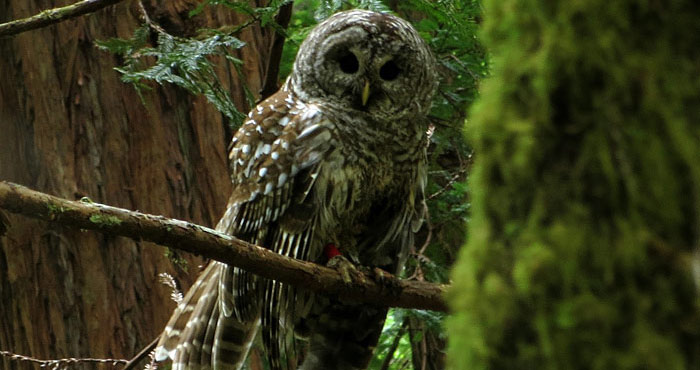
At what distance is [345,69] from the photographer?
14.3ft

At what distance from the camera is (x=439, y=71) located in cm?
531

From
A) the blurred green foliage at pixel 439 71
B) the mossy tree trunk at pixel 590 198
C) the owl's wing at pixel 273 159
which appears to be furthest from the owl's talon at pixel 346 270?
the mossy tree trunk at pixel 590 198

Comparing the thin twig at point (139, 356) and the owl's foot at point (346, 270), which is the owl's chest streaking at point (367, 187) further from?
the thin twig at point (139, 356)

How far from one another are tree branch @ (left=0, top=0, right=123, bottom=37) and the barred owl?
97 centimetres

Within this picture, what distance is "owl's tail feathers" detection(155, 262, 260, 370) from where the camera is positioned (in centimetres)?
401

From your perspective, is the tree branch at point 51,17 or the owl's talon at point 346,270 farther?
the owl's talon at point 346,270

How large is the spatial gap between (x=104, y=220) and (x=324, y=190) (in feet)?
5.38

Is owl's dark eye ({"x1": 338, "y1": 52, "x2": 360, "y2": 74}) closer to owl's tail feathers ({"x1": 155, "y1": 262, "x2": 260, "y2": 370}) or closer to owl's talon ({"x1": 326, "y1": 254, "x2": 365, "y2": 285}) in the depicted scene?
owl's talon ({"x1": 326, "y1": 254, "x2": 365, "y2": 285})

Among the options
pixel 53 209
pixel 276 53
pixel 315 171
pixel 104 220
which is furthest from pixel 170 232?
pixel 276 53

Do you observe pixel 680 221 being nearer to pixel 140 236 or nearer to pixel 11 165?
pixel 140 236

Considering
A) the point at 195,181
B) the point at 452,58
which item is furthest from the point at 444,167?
the point at 195,181

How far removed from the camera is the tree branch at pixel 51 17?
11.7 feet

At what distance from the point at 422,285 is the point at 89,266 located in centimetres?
192

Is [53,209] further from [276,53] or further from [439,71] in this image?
[439,71]
